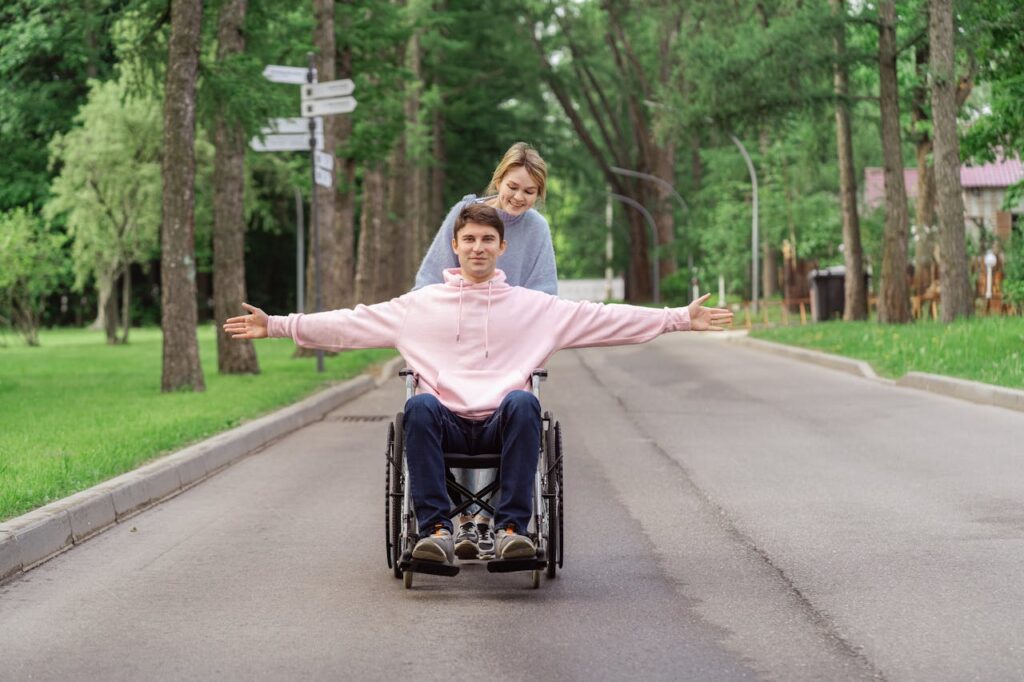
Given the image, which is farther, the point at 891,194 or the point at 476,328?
the point at 891,194

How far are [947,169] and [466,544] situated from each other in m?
20.1

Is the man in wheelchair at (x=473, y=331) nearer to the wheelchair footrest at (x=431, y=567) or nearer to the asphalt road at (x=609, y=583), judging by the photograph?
the wheelchair footrest at (x=431, y=567)

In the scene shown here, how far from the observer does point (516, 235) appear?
7336 millimetres

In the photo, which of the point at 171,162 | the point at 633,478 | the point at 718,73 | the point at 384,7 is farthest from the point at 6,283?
the point at 633,478

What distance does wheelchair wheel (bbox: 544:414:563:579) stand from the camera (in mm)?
6668

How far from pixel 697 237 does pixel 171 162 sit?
1605 inches

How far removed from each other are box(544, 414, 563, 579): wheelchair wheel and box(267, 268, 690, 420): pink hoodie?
0.27 metres

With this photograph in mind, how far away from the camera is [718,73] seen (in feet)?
102

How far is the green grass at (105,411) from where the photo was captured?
9789mm

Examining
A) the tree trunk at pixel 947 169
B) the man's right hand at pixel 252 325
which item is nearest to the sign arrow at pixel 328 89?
the tree trunk at pixel 947 169

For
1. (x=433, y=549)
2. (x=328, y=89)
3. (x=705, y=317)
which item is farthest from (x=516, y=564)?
(x=328, y=89)

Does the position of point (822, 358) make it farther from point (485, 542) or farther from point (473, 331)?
point (485, 542)

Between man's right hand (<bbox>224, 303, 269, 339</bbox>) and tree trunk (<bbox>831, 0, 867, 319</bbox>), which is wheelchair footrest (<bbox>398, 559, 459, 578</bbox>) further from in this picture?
tree trunk (<bbox>831, 0, 867, 319</bbox>)

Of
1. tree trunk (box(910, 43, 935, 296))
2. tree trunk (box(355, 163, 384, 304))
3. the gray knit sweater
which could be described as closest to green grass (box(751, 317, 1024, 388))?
tree trunk (box(910, 43, 935, 296))
